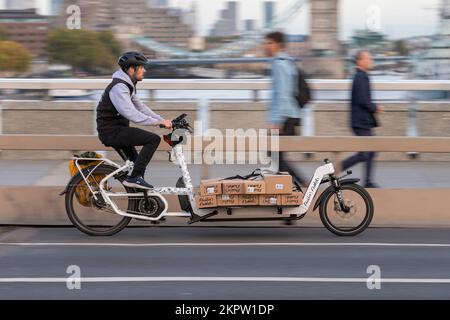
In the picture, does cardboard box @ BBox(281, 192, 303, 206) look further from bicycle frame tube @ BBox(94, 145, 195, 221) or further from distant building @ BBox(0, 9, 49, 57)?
distant building @ BBox(0, 9, 49, 57)

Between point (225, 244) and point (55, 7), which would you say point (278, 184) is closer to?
point (225, 244)

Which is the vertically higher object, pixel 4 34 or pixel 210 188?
pixel 4 34

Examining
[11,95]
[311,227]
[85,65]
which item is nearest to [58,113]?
[11,95]

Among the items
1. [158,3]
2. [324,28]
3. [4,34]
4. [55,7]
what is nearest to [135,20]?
[158,3]

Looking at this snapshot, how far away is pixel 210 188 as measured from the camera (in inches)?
379

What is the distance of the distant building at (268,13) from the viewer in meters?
53.5

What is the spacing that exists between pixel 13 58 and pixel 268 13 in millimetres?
23529

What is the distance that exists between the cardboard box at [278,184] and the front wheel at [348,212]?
1.58ft

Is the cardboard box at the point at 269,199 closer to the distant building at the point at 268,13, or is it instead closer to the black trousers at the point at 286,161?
the black trousers at the point at 286,161

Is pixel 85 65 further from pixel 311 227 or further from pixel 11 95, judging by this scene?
pixel 311 227

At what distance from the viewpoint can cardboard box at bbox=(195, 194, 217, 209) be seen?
31.4ft
